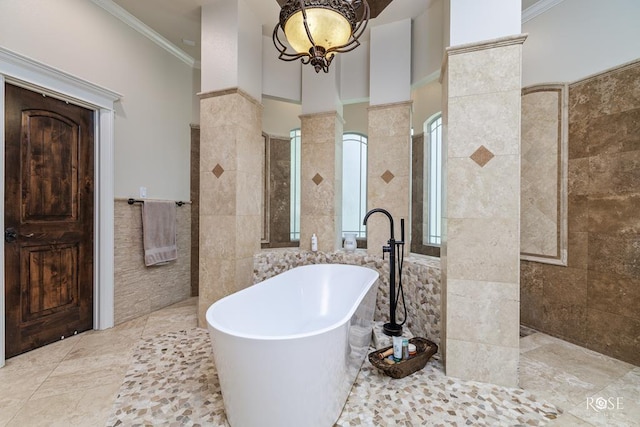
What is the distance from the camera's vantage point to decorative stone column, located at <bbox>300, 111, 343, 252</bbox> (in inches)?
123

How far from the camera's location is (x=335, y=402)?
1479 mm

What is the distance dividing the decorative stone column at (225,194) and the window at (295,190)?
5.26 ft

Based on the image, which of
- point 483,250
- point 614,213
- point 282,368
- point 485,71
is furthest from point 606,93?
point 282,368

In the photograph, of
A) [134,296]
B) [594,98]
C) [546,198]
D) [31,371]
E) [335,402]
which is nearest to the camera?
[335,402]

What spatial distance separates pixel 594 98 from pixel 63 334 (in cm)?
Result: 508

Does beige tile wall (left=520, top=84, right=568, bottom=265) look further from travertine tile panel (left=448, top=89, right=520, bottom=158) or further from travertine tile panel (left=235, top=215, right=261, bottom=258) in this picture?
travertine tile panel (left=235, top=215, right=261, bottom=258)

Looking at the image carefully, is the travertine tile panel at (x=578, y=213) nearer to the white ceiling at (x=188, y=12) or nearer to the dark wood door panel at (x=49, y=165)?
the white ceiling at (x=188, y=12)

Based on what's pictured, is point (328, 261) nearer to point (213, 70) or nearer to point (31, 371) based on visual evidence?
point (213, 70)

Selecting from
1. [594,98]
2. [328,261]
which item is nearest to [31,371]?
[328,261]

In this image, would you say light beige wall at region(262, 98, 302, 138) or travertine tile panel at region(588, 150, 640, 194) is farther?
light beige wall at region(262, 98, 302, 138)

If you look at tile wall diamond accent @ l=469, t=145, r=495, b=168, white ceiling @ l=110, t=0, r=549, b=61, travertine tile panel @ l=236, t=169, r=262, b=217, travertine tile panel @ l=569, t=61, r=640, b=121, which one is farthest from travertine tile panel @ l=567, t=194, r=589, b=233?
travertine tile panel @ l=236, t=169, r=262, b=217

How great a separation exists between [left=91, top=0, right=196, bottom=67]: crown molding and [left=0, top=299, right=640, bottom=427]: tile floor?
123 inches

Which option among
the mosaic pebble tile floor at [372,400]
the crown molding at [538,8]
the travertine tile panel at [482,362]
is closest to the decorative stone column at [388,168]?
the travertine tile panel at [482,362]

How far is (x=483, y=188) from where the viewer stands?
6.20 ft
